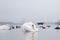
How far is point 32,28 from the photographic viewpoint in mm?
9477

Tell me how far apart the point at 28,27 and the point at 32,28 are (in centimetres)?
19

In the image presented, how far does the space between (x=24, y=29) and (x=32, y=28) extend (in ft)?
1.32

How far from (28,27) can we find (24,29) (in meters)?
0.40

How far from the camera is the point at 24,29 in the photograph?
9727 mm

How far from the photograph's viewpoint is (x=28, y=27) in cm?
938
